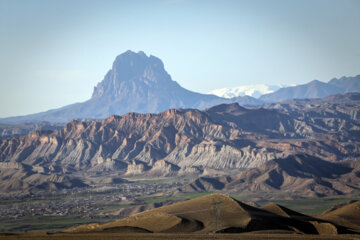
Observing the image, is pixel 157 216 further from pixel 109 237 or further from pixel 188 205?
pixel 109 237

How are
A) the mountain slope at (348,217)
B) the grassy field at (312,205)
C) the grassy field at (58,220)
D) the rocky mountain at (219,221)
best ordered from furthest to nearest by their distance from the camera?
the grassy field at (312,205), the grassy field at (58,220), the mountain slope at (348,217), the rocky mountain at (219,221)

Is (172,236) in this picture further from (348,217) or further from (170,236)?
(348,217)

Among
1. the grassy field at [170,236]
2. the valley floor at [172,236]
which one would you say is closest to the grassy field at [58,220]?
the valley floor at [172,236]

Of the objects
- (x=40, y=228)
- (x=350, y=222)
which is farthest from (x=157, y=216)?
(x=40, y=228)

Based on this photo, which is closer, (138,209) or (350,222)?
(350,222)

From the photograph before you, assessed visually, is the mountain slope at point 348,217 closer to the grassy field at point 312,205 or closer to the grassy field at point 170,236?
the grassy field at point 170,236

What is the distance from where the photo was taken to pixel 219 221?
96750 mm

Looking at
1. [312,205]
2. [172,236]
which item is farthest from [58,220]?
[172,236]

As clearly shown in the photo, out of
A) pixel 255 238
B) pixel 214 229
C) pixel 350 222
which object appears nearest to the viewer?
pixel 255 238

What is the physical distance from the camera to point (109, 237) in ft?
269

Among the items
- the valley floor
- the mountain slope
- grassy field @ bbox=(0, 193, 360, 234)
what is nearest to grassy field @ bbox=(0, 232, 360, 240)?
the valley floor

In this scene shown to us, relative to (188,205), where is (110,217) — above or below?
below

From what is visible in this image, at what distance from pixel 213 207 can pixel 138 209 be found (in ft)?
269

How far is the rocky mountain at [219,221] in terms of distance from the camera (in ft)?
305
